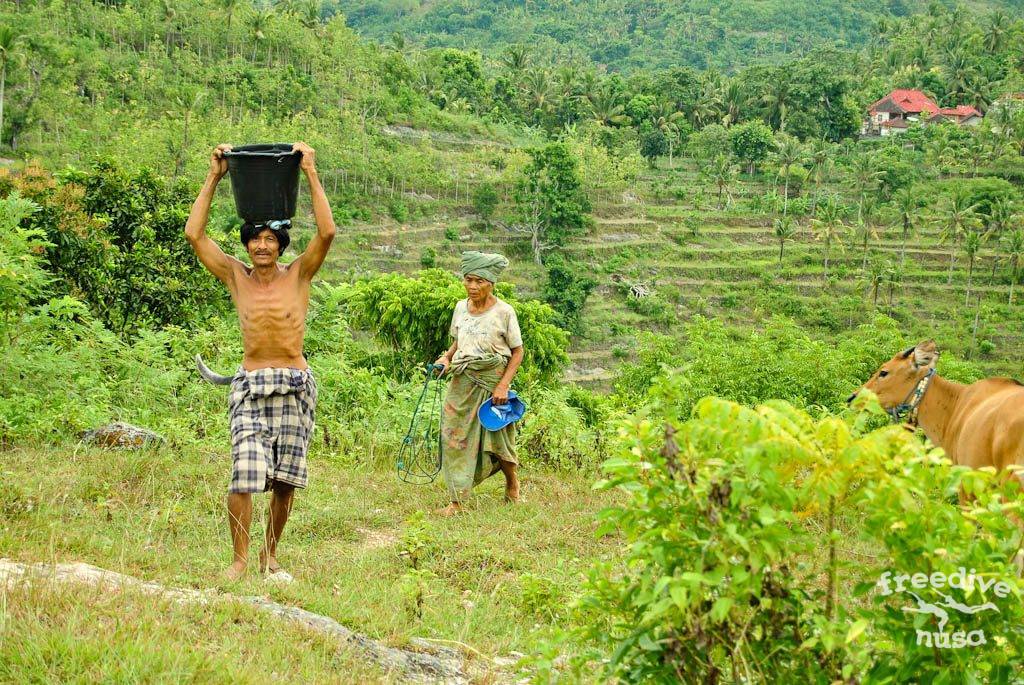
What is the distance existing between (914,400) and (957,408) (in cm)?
22

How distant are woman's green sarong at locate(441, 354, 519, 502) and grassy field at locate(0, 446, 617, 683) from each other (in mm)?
171

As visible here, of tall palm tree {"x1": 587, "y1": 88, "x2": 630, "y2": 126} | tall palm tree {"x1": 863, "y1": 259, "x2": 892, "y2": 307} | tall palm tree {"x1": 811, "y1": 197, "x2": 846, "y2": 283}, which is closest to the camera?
tall palm tree {"x1": 863, "y1": 259, "x2": 892, "y2": 307}

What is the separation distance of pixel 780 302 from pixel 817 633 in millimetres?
42274

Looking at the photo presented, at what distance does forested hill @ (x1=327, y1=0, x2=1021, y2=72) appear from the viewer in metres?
114

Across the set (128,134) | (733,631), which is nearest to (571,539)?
(733,631)

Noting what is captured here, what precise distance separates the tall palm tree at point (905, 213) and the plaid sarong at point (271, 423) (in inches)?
1795

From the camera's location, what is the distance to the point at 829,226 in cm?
4678

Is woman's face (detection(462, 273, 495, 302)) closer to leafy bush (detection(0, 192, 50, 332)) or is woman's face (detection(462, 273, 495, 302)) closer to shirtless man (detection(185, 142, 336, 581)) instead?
shirtless man (detection(185, 142, 336, 581))

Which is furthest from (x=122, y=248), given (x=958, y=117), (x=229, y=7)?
(x=958, y=117)

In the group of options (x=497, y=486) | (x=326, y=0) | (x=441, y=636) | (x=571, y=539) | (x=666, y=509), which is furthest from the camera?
(x=326, y=0)

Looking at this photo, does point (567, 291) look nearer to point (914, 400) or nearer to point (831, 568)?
point (914, 400)

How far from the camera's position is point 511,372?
5.93 meters

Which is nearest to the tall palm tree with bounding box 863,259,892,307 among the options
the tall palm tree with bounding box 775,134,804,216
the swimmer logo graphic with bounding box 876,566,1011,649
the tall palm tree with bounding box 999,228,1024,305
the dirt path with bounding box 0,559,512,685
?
the tall palm tree with bounding box 999,228,1024,305

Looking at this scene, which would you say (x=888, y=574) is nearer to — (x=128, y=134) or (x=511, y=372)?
(x=511, y=372)
